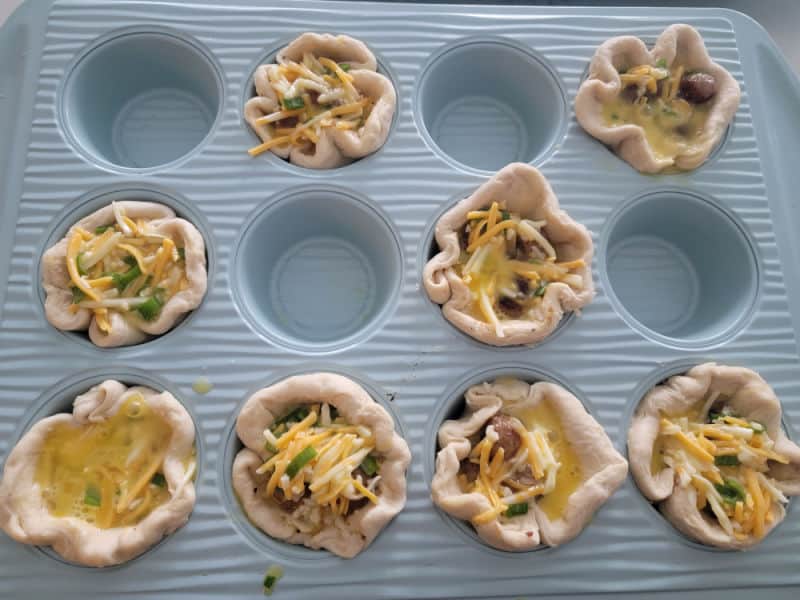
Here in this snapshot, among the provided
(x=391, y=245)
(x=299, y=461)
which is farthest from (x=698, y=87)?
(x=299, y=461)

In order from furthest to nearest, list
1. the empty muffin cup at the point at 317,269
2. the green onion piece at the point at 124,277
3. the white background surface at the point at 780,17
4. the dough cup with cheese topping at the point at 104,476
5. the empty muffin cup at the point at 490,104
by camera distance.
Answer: the white background surface at the point at 780,17
the empty muffin cup at the point at 490,104
the empty muffin cup at the point at 317,269
the green onion piece at the point at 124,277
the dough cup with cheese topping at the point at 104,476

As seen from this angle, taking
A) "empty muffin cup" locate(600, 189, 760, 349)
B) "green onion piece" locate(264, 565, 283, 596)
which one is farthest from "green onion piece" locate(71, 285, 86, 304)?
"empty muffin cup" locate(600, 189, 760, 349)

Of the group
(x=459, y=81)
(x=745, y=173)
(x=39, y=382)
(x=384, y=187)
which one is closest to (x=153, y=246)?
(x=39, y=382)

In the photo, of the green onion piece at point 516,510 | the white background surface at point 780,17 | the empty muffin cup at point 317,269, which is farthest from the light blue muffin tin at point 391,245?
the white background surface at point 780,17

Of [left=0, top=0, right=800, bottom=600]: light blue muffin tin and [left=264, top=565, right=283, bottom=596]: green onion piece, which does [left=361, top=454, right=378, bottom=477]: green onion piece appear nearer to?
[left=0, top=0, right=800, bottom=600]: light blue muffin tin

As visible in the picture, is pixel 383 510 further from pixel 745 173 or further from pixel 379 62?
pixel 745 173

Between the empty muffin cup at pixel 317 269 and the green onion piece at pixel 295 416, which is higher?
the empty muffin cup at pixel 317 269

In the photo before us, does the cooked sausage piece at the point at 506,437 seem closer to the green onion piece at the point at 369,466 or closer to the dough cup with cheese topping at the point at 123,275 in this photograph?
the green onion piece at the point at 369,466
